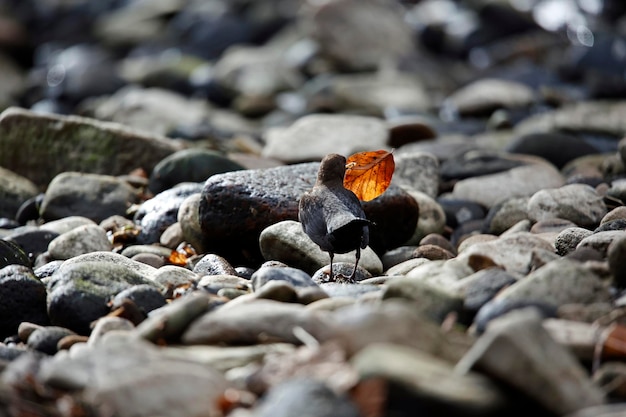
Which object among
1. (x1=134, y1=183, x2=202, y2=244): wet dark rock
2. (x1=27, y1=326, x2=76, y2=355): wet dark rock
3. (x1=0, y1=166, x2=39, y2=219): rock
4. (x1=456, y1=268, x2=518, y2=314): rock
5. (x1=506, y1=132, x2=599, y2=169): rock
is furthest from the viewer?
(x1=506, y1=132, x2=599, y2=169): rock

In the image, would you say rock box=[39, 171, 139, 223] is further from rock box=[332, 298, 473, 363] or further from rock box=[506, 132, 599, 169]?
rock box=[332, 298, 473, 363]

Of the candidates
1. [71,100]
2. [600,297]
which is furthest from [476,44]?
[600,297]

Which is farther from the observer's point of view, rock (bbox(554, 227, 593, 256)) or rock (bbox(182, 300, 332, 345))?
rock (bbox(554, 227, 593, 256))

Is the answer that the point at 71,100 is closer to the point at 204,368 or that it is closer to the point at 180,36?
the point at 180,36

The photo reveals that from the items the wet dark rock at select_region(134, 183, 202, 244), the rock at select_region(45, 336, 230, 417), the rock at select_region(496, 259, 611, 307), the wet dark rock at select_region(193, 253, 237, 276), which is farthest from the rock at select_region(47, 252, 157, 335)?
the wet dark rock at select_region(134, 183, 202, 244)

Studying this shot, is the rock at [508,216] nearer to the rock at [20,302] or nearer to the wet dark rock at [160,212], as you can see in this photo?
the wet dark rock at [160,212]

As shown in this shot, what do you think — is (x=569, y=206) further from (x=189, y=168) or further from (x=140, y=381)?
(x=140, y=381)

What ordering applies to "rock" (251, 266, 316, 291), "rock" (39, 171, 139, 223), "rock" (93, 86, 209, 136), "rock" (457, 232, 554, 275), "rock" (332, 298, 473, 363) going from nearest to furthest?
1. "rock" (332, 298, 473, 363)
2. "rock" (251, 266, 316, 291)
3. "rock" (457, 232, 554, 275)
4. "rock" (39, 171, 139, 223)
5. "rock" (93, 86, 209, 136)
